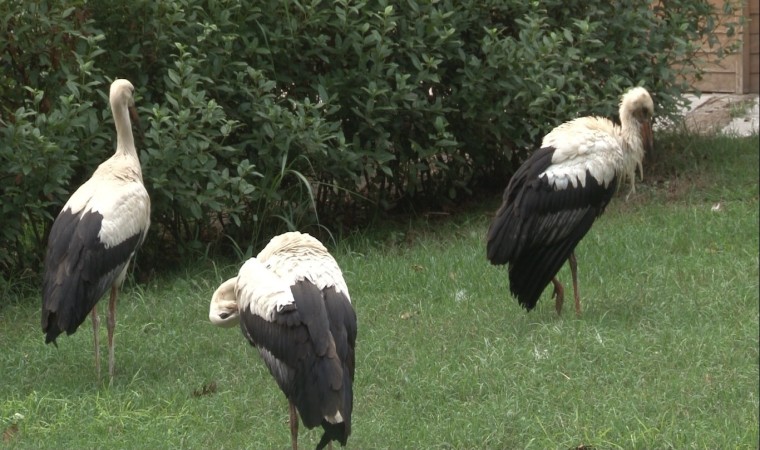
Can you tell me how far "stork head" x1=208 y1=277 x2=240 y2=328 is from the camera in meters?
5.68

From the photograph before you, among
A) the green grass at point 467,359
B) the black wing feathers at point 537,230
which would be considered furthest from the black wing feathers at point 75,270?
the black wing feathers at point 537,230

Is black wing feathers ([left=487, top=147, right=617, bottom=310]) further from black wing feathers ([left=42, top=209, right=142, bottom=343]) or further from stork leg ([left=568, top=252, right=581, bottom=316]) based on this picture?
black wing feathers ([left=42, top=209, right=142, bottom=343])

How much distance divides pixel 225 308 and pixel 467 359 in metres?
1.36

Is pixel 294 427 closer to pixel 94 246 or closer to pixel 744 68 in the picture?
pixel 94 246

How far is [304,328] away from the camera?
5.02 m

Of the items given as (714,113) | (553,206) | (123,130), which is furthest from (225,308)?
(714,113)

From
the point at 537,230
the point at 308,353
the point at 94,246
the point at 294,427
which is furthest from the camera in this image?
the point at 537,230

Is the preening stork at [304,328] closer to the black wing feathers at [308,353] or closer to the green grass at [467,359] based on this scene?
the black wing feathers at [308,353]

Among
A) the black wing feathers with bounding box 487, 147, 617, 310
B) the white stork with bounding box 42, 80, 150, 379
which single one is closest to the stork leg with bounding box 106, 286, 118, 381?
the white stork with bounding box 42, 80, 150, 379

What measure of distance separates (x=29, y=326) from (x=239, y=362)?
1.63 meters

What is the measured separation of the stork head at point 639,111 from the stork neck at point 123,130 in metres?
2.86

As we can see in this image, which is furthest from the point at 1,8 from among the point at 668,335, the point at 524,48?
the point at 668,335

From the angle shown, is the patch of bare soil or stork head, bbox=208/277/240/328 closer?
stork head, bbox=208/277/240/328

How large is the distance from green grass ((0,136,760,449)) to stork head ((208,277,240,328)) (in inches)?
19.6
